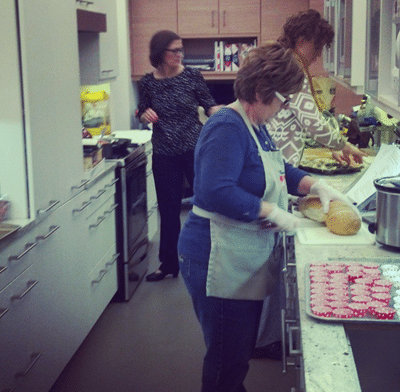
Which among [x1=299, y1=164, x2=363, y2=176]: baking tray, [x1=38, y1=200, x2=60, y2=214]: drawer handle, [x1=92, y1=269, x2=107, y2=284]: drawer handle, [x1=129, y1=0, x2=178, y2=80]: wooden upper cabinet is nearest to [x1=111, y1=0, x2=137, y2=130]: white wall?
[x1=129, y1=0, x2=178, y2=80]: wooden upper cabinet

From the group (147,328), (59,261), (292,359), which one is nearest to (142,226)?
(147,328)

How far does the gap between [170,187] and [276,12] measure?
2457mm

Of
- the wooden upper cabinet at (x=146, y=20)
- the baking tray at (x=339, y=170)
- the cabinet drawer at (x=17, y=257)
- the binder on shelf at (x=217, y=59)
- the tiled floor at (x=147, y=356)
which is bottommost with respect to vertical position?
the tiled floor at (x=147, y=356)

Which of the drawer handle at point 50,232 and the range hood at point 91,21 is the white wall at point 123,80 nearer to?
the range hood at point 91,21

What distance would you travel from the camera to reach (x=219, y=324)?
1.95 metres

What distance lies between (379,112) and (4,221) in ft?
7.71

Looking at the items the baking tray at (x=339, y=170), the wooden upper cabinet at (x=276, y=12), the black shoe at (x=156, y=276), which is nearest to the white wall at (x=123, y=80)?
the wooden upper cabinet at (x=276, y=12)

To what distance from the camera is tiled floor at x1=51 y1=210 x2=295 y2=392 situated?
2.88m

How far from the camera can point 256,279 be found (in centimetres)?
198

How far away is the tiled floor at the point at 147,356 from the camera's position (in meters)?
2.88

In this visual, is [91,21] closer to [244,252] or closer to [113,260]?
[113,260]


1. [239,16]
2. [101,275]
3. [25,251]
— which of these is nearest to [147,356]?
[101,275]

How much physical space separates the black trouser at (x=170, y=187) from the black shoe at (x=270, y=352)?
122 cm

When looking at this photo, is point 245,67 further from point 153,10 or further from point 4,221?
point 153,10
